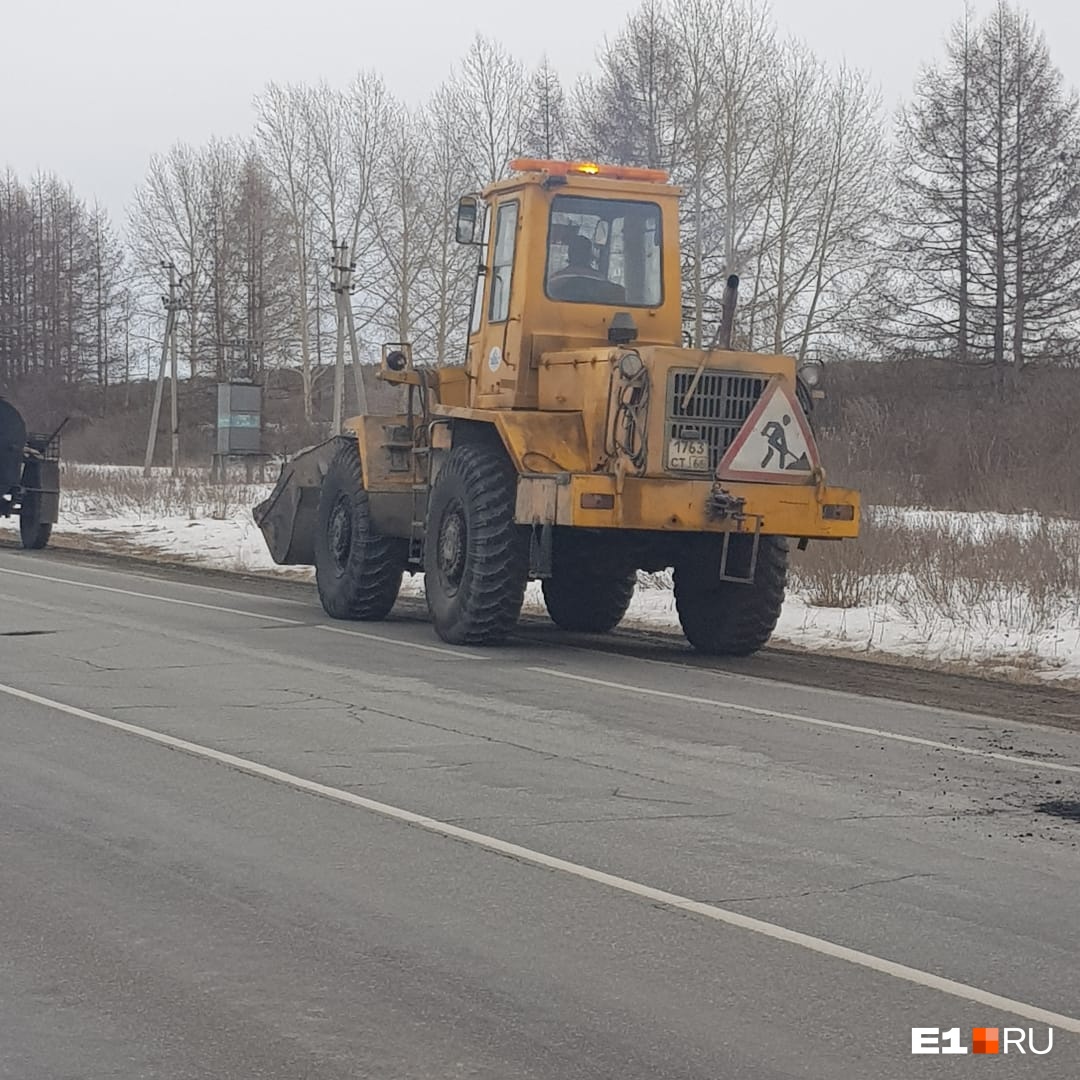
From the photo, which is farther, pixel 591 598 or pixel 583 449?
pixel 591 598

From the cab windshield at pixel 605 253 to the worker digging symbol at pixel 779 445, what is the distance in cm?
180

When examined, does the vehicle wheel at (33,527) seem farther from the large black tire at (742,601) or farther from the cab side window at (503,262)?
the large black tire at (742,601)

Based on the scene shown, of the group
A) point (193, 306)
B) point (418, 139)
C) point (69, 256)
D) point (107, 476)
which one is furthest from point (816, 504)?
point (69, 256)

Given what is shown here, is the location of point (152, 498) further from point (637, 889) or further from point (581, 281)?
point (637, 889)

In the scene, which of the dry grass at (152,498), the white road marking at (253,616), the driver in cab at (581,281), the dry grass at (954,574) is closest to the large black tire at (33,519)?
the dry grass at (152,498)

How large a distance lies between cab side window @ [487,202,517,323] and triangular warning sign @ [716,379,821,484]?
2.43 meters

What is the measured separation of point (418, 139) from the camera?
216ft

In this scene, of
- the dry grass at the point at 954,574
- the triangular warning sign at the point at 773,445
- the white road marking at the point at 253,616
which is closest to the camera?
the triangular warning sign at the point at 773,445

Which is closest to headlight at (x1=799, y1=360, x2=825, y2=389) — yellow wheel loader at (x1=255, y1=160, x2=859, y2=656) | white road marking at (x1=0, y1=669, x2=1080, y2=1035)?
yellow wheel loader at (x1=255, y1=160, x2=859, y2=656)

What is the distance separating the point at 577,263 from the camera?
14.3 meters

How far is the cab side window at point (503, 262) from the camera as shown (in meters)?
14.4

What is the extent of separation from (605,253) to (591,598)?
326 centimetres

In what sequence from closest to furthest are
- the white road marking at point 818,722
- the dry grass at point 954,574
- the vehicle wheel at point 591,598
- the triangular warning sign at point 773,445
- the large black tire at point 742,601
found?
the white road marking at point 818,722 → the triangular warning sign at point 773,445 → the large black tire at point 742,601 → the vehicle wheel at point 591,598 → the dry grass at point 954,574

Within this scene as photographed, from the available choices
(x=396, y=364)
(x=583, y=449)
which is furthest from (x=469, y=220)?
(x=583, y=449)
